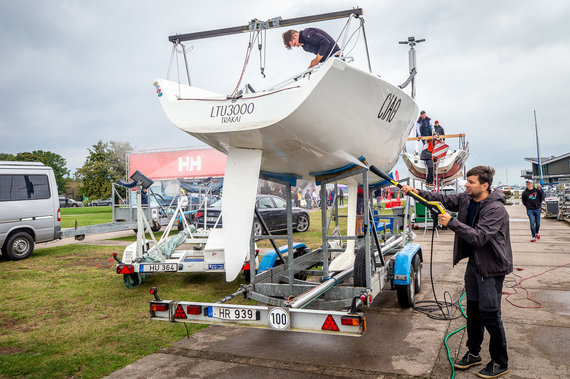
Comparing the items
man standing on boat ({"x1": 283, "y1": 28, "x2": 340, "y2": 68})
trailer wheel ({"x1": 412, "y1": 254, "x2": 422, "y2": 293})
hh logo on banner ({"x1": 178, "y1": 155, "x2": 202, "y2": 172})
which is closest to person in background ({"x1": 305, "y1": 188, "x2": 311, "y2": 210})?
hh logo on banner ({"x1": 178, "y1": 155, "x2": 202, "y2": 172})

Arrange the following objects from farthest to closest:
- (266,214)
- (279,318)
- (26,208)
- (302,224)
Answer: (302,224)
(266,214)
(26,208)
(279,318)

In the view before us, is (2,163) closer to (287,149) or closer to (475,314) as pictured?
(287,149)

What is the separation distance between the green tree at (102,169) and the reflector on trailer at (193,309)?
125ft

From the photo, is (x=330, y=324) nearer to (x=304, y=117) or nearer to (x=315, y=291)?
(x=315, y=291)

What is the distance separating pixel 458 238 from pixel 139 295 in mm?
4714

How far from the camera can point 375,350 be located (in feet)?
12.3

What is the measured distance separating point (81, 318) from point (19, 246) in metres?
5.97

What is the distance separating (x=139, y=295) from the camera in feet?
19.8

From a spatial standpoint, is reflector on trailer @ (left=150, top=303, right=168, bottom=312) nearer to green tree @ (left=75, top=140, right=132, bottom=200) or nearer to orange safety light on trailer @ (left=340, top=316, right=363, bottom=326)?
orange safety light on trailer @ (left=340, top=316, right=363, bottom=326)

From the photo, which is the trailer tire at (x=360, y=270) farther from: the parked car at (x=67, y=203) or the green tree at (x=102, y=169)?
the parked car at (x=67, y=203)

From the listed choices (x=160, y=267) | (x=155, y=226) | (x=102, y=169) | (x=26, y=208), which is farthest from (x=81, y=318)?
(x=102, y=169)

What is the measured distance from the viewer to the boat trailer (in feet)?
9.93

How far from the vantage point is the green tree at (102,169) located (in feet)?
128

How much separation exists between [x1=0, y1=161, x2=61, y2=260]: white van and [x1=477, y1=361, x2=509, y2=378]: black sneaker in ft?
33.2
